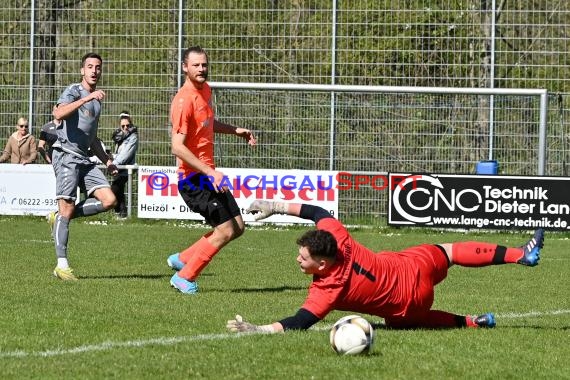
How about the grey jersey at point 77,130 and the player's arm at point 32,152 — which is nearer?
the grey jersey at point 77,130

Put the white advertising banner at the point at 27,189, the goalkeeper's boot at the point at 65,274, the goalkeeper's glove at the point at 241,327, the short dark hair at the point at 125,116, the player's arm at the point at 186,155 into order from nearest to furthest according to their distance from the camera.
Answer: the goalkeeper's glove at the point at 241,327 → the player's arm at the point at 186,155 → the goalkeeper's boot at the point at 65,274 → the white advertising banner at the point at 27,189 → the short dark hair at the point at 125,116

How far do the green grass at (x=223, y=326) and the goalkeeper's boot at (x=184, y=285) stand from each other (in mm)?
90

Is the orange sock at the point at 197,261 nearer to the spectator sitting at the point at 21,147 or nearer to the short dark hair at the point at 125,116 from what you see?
the short dark hair at the point at 125,116

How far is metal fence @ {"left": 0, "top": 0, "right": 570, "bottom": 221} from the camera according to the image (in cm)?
2200

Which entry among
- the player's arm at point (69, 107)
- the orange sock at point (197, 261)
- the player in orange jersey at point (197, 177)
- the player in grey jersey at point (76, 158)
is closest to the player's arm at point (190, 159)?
the player in orange jersey at point (197, 177)

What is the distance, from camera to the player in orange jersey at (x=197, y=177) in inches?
439

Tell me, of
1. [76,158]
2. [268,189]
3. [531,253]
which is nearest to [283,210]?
[531,253]

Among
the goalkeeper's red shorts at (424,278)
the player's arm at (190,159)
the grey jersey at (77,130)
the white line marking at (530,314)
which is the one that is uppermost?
the grey jersey at (77,130)

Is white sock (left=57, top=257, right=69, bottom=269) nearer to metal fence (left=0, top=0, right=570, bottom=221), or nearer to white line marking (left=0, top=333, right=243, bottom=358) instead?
white line marking (left=0, top=333, right=243, bottom=358)

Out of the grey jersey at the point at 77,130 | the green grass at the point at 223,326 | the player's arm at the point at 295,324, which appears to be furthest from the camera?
the grey jersey at the point at 77,130

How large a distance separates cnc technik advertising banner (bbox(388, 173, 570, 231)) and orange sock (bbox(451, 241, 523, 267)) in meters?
11.6

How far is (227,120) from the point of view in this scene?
22.9 metres

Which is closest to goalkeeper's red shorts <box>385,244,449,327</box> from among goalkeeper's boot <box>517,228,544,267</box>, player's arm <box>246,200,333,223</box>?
goalkeeper's boot <box>517,228,544,267</box>

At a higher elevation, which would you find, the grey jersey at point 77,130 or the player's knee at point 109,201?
the grey jersey at point 77,130
